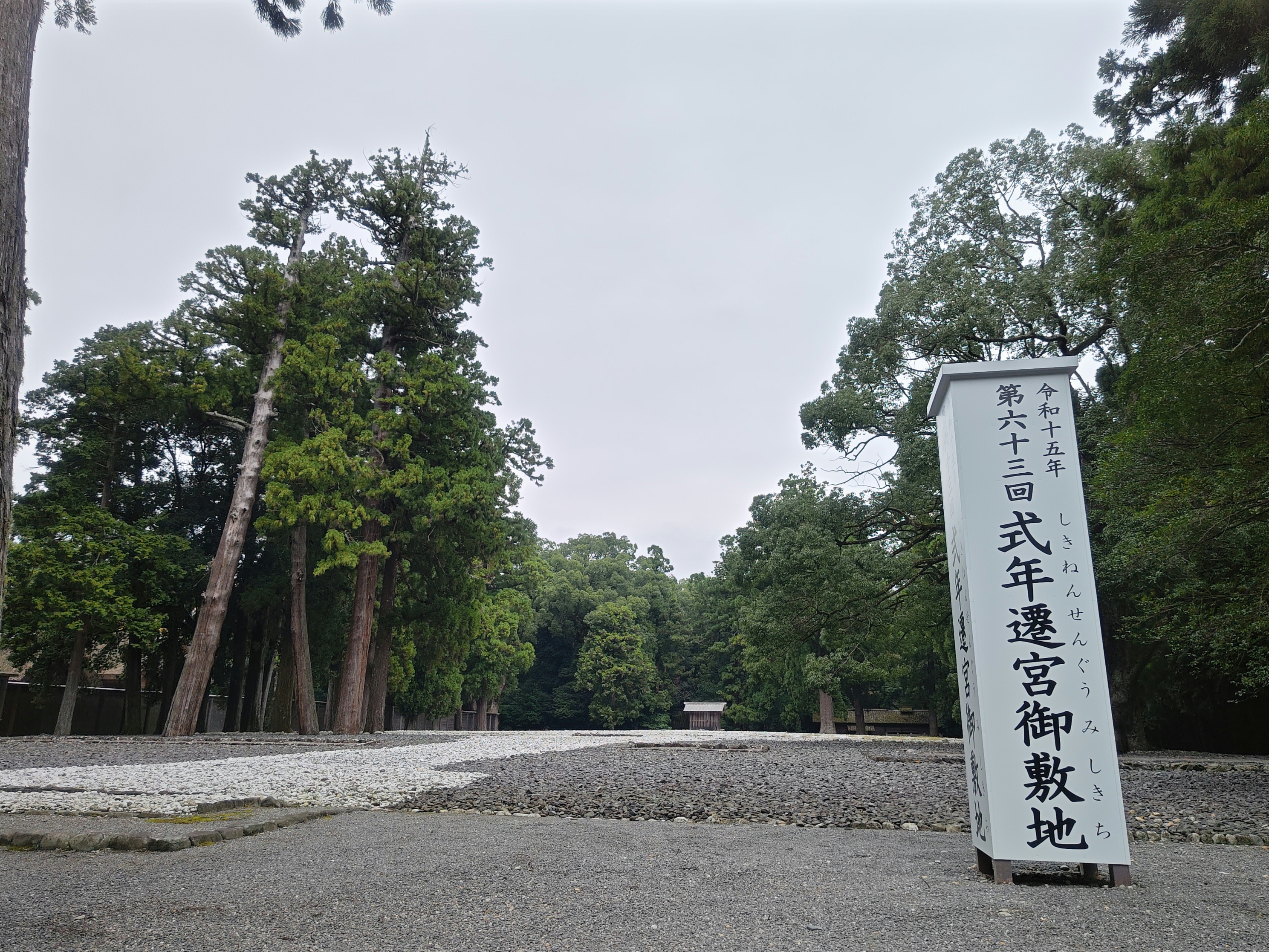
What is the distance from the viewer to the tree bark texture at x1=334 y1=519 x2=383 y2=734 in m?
15.0

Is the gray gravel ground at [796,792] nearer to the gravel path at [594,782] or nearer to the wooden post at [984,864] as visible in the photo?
the gravel path at [594,782]

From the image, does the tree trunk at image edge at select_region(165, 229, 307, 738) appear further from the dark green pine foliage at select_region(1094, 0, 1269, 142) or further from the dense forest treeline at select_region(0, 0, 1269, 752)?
the dark green pine foliage at select_region(1094, 0, 1269, 142)

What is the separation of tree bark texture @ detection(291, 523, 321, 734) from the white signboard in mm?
14447

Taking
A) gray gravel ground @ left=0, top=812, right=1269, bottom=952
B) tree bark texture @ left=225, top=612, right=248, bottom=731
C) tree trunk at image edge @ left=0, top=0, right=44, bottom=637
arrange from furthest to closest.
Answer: tree bark texture @ left=225, top=612, right=248, bottom=731 → tree trunk at image edge @ left=0, top=0, right=44, bottom=637 → gray gravel ground @ left=0, top=812, right=1269, bottom=952

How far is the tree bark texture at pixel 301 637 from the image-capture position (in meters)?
15.1

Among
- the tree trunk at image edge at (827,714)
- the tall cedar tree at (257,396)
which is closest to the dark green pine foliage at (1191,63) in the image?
the tall cedar tree at (257,396)

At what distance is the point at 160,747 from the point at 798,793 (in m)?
8.76

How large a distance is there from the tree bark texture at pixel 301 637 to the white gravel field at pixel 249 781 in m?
5.88

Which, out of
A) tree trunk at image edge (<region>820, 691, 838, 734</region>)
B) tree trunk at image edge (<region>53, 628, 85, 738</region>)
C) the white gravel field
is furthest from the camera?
tree trunk at image edge (<region>820, 691, 838, 734</region>)

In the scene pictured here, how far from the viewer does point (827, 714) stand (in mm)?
26312

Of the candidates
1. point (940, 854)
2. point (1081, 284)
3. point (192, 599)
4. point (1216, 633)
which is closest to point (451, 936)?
point (940, 854)

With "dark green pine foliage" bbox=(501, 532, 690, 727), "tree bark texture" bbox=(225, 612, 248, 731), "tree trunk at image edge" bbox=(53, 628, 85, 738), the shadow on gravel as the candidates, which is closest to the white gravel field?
the shadow on gravel

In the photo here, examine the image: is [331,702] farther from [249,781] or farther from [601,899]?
[601,899]

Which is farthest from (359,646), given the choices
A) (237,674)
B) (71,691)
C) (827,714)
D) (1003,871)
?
(827,714)
